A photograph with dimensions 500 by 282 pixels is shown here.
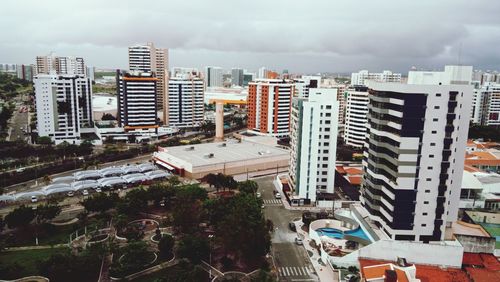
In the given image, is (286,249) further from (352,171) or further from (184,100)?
(184,100)

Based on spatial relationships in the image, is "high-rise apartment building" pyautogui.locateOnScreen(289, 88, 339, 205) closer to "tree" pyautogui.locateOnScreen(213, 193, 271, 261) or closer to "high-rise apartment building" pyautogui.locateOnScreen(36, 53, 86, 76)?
"tree" pyautogui.locateOnScreen(213, 193, 271, 261)

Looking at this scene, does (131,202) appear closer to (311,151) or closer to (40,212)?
(40,212)

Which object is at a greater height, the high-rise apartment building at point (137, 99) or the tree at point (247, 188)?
the high-rise apartment building at point (137, 99)

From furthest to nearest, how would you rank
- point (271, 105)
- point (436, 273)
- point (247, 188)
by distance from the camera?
point (271, 105), point (247, 188), point (436, 273)

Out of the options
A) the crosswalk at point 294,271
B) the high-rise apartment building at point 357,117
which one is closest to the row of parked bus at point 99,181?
the crosswalk at point 294,271

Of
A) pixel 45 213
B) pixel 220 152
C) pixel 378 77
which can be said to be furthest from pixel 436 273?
pixel 378 77

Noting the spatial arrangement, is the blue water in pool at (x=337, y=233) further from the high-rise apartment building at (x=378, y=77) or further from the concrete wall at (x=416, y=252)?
the high-rise apartment building at (x=378, y=77)

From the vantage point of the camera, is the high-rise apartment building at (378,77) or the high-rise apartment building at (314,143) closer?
the high-rise apartment building at (314,143)
